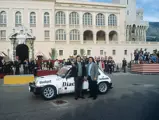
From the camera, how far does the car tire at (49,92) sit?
10.4m

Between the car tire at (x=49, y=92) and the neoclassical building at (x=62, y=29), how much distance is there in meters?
35.3

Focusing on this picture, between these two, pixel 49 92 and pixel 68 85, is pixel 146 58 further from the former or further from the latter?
pixel 49 92

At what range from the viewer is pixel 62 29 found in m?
52.2

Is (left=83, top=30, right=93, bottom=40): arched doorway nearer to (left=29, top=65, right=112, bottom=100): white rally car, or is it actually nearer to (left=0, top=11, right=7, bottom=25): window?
(left=0, top=11, right=7, bottom=25): window

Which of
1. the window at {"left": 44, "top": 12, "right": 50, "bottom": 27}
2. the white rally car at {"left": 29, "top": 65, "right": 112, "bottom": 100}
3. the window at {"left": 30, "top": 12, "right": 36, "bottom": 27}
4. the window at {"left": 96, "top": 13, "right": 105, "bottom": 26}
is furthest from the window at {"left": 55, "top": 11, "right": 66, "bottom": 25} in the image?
the white rally car at {"left": 29, "top": 65, "right": 112, "bottom": 100}

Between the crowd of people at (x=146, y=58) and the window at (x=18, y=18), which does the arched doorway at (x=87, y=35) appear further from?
the crowd of people at (x=146, y=58)

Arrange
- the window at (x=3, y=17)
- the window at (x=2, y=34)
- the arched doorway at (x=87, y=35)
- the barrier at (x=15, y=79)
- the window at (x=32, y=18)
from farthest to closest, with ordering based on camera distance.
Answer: the arched doorway at (x=87, y=35) → the window at (x=32, y=18) → the window at (x=3, y=17) → the window at (x=2, y=34) → the barrier at (x=15, y=79)

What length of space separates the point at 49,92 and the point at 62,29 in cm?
4270

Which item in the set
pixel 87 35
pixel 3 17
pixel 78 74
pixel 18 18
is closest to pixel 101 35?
pixel 87 35

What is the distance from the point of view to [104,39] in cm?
5881

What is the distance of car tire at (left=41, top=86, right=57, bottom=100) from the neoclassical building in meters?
35.3

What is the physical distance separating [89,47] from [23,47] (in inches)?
623

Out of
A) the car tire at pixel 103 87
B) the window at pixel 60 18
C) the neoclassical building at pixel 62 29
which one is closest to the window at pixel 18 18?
the neoclassical building at pixel 62 29

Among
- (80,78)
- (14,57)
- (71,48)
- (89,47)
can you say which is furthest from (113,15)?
(80,78)
